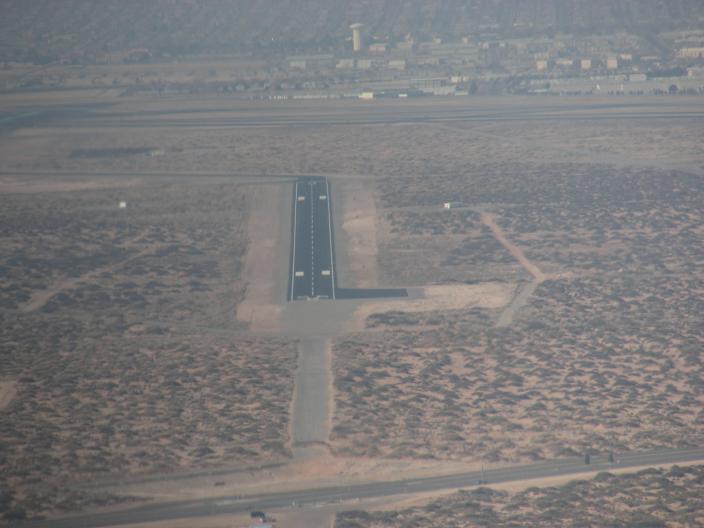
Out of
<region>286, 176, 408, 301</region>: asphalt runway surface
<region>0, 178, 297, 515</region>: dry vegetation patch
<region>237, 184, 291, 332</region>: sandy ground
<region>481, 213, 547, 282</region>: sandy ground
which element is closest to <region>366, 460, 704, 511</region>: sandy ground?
<region>0, 178, 297, 515</region>: dry vegetation patch

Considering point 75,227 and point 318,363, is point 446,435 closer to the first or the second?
point 318,363

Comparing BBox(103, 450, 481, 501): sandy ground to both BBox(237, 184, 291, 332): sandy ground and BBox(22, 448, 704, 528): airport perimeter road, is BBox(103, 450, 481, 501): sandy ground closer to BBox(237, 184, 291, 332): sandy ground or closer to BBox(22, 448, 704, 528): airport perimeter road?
BBox(22, 448, 704, 528): airport perimeter road

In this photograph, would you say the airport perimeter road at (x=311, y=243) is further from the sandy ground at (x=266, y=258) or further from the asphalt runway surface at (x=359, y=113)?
the asphalt runway surface at (x=359, y=113)

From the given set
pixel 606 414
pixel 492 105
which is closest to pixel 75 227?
pixel 606 414

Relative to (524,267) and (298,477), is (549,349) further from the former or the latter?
(298,477)

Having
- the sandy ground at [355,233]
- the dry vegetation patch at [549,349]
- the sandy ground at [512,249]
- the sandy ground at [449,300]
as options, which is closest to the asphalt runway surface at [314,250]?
the sandy ground at [355,233]
